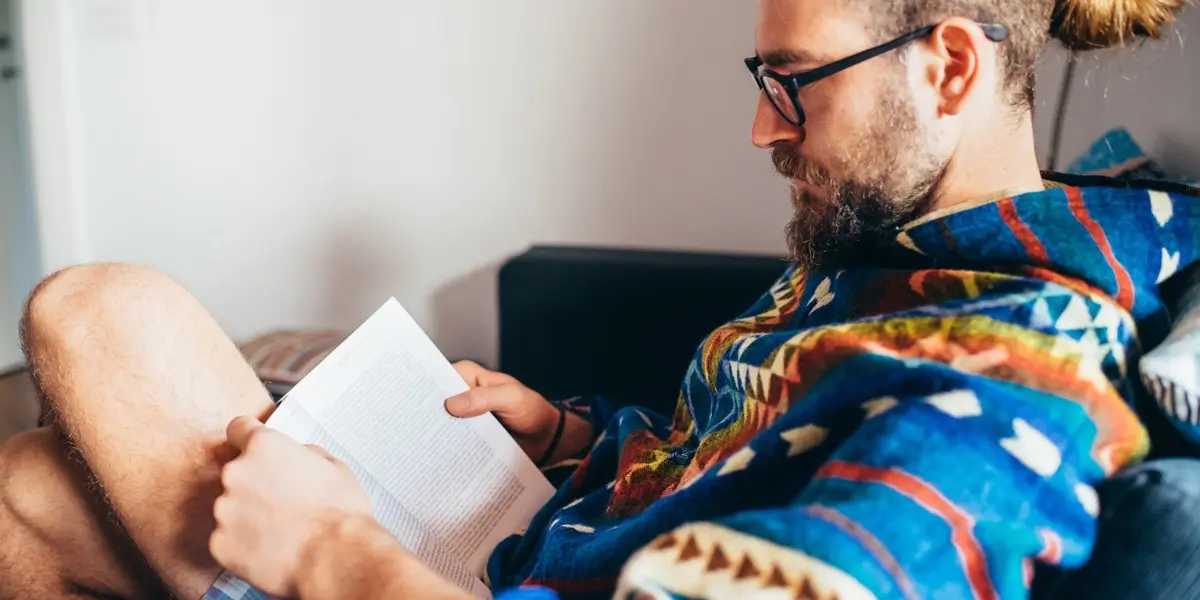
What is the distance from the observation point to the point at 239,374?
78 centimetres

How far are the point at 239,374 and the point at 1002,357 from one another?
62 centimetres

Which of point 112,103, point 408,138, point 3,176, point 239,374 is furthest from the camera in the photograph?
point 3,176

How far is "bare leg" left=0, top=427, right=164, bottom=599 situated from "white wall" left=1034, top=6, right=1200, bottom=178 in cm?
100

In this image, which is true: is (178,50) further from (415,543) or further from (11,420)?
(415,543)

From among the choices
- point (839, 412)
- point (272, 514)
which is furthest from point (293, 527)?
point (839, 412)

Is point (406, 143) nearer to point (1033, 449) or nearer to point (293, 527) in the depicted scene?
point (293, 527)

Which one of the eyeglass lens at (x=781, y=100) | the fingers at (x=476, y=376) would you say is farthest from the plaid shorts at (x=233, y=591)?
the eyeglass lens at (x=781, y=100)

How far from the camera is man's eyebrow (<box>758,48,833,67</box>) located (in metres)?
0.71

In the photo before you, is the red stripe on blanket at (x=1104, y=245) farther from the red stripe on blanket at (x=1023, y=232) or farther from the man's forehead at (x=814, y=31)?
the man's forehead at (x=814, y=31)

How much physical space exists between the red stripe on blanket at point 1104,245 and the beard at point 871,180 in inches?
4.3

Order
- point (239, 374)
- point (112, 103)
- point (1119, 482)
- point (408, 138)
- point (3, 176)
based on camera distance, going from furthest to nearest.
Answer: point (3, 176) → point (112, 103) → point (408, 138) → point (239, 374) → point (1119, 482)

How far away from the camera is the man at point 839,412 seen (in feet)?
1.59

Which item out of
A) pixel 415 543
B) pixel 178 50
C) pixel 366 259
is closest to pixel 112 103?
pixel 178 50

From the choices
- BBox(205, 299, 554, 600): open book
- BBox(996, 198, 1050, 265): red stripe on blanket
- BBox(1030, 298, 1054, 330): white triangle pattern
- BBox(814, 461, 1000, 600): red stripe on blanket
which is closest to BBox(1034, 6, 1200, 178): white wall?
BBox(996, 198, 1050, 265): red stripe on blanket
